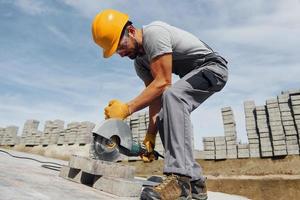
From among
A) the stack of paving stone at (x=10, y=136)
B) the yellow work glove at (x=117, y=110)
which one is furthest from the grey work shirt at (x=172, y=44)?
the stack of paving stone at (x=10, y=136)

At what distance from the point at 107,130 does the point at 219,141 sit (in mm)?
7996

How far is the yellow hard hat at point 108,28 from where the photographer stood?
2395 millimetres

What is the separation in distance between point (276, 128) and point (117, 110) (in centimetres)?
777

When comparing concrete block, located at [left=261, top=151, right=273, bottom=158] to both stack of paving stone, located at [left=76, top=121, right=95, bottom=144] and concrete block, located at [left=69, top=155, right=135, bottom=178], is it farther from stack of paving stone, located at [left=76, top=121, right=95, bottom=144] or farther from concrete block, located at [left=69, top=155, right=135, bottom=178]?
concrete block, located at [left=69, top=155, right=135, bottom=178]

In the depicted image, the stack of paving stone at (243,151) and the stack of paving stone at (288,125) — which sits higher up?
the stack of paving stone at (288,125)

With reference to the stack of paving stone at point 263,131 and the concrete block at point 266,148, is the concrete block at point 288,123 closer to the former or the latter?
the stack of paving stone at point 263,131

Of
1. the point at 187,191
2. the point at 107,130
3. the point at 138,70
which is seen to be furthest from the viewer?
the point at 138,70

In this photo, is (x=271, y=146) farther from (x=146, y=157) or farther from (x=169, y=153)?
(x=169, y=153)

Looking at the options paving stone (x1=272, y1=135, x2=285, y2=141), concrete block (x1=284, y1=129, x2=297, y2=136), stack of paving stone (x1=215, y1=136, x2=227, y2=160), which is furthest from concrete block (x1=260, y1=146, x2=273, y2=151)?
stack of paving stone (x1=215, y1=136, x2=227, y2=160)

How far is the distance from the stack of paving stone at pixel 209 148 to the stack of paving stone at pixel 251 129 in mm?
1202

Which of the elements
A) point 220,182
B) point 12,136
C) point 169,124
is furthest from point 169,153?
point 12,136

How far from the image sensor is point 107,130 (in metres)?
2.19

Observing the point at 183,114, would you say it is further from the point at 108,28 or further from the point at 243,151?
the point at 243,151

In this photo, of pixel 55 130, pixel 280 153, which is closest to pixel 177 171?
pixel 280 153
